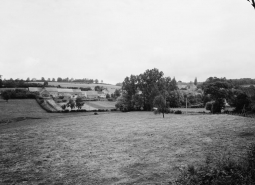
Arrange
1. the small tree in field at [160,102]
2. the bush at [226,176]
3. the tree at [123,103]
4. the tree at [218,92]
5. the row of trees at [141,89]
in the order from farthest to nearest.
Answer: the tree at [123,103] → the row of trees at [141,89] → the tree at [218,92] → the small tree in field at [160,102] → the bush at [226,176]

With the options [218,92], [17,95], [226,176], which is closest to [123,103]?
[218,92]

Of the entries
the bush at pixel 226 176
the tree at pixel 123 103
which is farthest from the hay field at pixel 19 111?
the bush at pixel 226 176

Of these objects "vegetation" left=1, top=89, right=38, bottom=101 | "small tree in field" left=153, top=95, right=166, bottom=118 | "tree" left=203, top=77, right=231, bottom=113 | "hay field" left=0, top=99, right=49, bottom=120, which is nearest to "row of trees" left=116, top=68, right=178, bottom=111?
"tree" left=203, top=77, right=231, bottom=113

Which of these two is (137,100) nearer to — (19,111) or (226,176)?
(19,111)

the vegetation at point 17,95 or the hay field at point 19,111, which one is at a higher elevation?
the vegetation at point 17,95

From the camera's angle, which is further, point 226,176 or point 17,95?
point 17,95

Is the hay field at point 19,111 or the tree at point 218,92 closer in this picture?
the hay field at point 19,111

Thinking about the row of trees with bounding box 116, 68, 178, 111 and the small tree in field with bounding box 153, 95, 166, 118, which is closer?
the small tree in field with bounding box 153, 95, 166, 118

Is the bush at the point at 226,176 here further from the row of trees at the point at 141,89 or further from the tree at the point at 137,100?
the tree at the point at 137,100

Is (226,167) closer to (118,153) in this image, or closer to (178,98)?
(118,153)

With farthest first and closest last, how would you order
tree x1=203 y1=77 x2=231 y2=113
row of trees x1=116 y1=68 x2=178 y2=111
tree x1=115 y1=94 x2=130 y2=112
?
1. tree x1=115 y1=94 x2=130 y2=112
2. row of trees x1=116 y1=68 x2=178 y2=111
3. tree x1=203 y1=77 x2=231 y2=113

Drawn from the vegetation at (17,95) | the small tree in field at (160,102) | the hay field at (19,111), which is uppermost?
the vegetation at (17,95)

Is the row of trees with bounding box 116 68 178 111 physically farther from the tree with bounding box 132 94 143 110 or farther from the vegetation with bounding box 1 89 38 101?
the vegetation with bounding box 1 89 38 101

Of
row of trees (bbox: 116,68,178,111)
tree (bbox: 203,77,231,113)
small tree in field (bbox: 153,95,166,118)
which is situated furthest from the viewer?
row of trees (bbox: 116,68,178,111)
